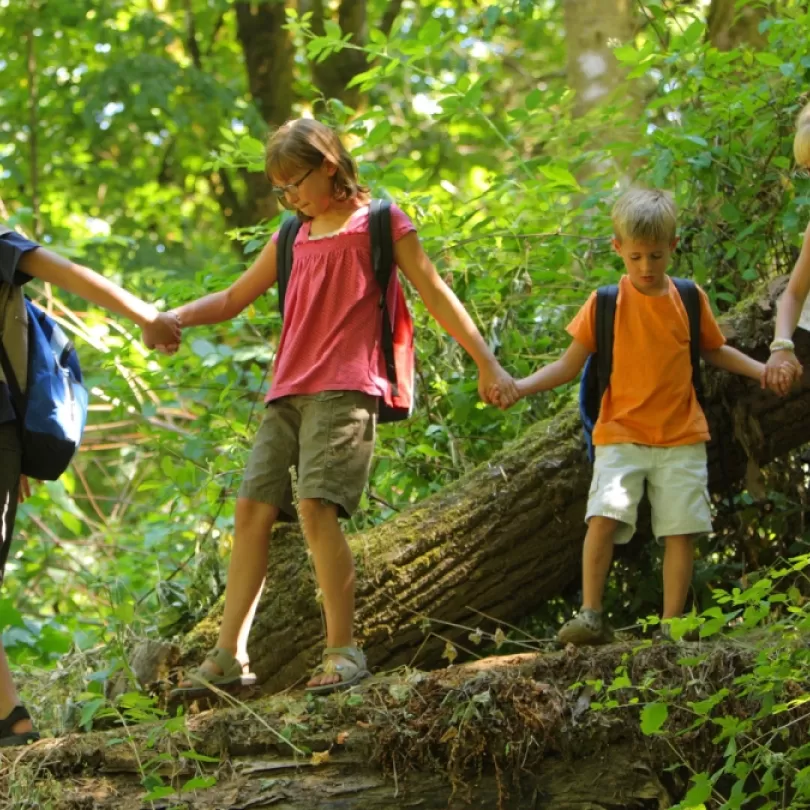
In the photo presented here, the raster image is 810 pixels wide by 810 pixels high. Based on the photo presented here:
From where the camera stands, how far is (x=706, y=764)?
3.45m

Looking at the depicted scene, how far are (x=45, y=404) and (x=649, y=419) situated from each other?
2.11m

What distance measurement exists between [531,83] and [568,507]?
10094mm

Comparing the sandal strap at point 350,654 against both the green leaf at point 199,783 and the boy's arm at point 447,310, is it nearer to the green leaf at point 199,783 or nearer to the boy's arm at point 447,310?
the green leaf at point 199,783

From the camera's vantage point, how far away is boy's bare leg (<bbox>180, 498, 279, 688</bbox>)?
4074 millimetres

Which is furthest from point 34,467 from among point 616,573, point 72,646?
point 616,573

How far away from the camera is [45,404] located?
393 cm

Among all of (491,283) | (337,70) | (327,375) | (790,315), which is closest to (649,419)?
(790,315)

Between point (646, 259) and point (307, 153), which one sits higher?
point (307, 153)

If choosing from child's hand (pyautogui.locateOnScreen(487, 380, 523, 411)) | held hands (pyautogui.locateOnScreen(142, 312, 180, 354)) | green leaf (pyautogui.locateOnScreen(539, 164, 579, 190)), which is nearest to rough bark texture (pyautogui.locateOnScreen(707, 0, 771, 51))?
green leaf (pyautogui.locateOnScreen(539, 164, 579, 190))

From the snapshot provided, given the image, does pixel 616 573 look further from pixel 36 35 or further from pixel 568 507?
pixel 36 35

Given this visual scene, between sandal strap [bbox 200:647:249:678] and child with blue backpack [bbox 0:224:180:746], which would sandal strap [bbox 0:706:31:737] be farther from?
sandal strap [bbox 200:647:249:678]

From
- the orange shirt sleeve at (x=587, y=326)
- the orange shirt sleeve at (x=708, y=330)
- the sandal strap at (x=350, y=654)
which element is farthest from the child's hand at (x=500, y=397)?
the sandal strap at (x=350, y=654)

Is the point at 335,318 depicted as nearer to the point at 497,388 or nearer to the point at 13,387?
the point at 497,388

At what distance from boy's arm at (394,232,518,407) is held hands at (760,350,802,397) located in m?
0.91
